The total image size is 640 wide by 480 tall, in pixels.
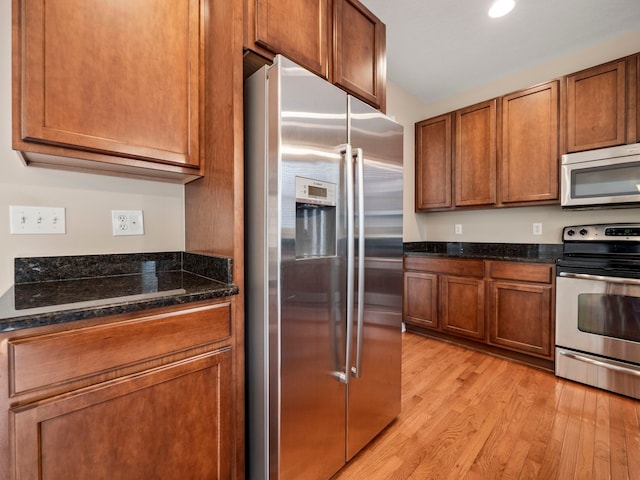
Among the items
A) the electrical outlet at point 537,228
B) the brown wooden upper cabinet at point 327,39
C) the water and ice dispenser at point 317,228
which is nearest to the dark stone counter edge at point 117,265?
the water and ice dispenser at point 317,228

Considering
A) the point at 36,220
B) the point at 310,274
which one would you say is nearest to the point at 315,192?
the point at 310,274

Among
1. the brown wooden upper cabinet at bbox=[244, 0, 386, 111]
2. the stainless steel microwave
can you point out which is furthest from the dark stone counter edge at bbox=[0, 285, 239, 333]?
the stainless steel microwave

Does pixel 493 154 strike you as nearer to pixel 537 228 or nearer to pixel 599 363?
pixel 537 228

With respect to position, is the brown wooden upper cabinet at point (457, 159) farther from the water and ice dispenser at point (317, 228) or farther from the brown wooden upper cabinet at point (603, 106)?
the water and ice dispenser at point (317, 228)

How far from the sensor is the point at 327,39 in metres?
1.46

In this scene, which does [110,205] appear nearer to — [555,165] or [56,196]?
[56,196]

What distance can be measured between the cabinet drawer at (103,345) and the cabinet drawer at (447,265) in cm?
244

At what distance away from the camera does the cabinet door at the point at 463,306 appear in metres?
2.72

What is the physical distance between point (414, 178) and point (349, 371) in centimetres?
280

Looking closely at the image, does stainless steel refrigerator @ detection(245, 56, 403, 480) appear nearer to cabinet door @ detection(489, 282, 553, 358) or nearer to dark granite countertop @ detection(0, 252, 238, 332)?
dark granite countertop @ detection(0, 252, 238, 332)

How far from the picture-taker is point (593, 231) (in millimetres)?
2377

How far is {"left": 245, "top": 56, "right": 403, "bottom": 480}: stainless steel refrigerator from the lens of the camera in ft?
3.62

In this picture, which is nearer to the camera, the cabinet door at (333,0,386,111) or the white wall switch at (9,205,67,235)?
the white wall switch at (9,205,67,235)

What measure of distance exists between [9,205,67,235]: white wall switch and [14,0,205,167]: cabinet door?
0.34m
